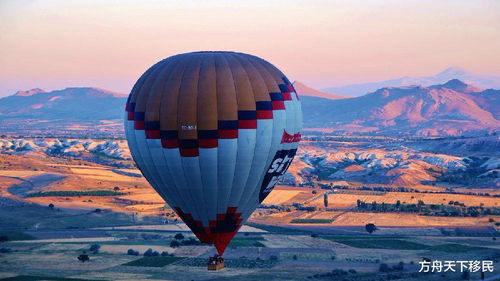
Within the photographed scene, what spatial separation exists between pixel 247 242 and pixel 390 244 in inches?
561

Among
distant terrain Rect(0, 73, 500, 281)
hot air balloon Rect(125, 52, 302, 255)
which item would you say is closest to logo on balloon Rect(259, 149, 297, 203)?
hot air balloon Rect(125, 52, 302, 255)

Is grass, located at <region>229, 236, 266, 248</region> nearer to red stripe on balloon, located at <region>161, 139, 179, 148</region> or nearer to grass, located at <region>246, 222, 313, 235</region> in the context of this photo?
grass, located at <region>246, 222, 313, 235</region>

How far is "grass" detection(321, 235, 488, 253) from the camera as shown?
8206 cm

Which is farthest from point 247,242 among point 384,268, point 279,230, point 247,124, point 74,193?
point 74,193

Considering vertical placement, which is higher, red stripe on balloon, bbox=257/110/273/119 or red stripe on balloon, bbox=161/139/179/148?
red stripe on balloon, bbox=257/110/273/119

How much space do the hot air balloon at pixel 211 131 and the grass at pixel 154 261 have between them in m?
23.1

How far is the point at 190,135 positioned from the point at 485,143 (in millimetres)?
151724

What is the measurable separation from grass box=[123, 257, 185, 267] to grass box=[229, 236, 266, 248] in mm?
8559

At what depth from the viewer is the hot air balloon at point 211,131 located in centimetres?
4838

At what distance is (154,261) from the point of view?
2970 inches

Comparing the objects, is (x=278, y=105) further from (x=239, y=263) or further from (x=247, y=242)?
(x=247, y=242)

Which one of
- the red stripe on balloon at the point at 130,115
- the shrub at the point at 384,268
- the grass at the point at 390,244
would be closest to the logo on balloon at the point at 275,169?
the red stripe on balloon at the point at 130,115

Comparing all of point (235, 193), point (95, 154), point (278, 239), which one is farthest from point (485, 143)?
point (235, 193)

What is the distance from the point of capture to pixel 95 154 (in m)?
192
